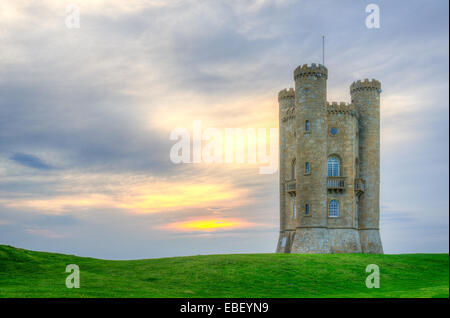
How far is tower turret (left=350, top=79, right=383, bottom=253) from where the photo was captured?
204 ft

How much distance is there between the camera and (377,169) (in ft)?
207

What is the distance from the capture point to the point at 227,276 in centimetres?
3656

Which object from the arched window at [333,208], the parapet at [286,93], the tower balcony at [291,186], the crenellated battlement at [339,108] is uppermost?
the parapet at [286,93]

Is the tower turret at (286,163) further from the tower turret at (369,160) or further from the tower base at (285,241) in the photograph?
the tower turret at (369,160)

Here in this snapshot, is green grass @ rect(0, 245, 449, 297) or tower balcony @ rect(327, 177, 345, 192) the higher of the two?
tower balcony @ rect(327, 177, 345, 192)

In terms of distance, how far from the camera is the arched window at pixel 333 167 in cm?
5963

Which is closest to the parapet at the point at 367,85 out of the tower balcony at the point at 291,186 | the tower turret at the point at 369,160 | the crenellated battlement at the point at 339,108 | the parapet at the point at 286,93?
the tower turret at the point at 369,160

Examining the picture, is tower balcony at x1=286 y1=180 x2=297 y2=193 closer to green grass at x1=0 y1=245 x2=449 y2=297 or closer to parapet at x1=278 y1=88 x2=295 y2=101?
parapet at x1=278 y1=88 x2=295 y2=101

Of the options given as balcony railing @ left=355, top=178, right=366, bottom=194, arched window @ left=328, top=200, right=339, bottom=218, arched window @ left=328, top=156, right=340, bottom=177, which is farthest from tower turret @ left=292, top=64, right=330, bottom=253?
balcony railing @ left=355, top=178, right=366, bottom=194

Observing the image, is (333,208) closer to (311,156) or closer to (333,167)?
(333,167)

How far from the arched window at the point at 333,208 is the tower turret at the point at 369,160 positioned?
5.35m
